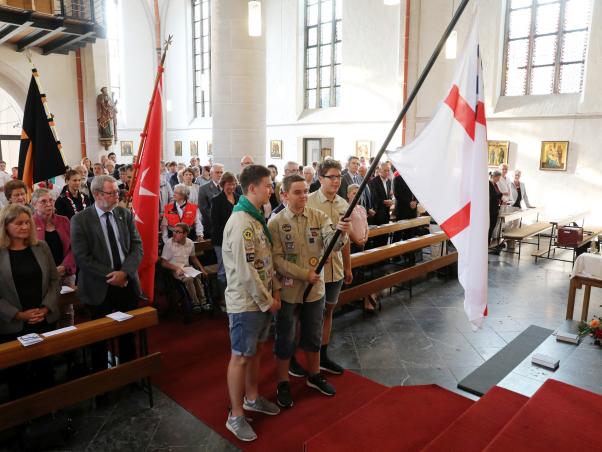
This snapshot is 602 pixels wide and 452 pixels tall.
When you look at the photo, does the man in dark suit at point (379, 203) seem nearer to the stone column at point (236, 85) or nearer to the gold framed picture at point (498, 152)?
the stone column at point (236, 85)

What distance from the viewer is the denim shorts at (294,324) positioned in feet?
11.7

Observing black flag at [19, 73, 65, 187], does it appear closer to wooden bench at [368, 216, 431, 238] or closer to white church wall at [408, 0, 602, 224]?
wooden bench at [368, 216, 431, 238]

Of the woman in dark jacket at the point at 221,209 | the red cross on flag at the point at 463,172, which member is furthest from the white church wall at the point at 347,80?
the red cross on flag at the point at 463,172

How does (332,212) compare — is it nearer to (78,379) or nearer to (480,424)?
(480,424)

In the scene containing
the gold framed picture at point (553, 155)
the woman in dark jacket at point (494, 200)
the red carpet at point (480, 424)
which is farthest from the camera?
the gold framed picture at point (553, 155)

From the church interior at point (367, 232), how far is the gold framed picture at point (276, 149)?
11cm

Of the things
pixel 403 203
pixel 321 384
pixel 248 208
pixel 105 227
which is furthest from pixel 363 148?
pixel 248 208

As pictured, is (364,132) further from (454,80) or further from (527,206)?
(454,80)

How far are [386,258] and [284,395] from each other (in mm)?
3016

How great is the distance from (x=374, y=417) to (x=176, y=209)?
3908 mm

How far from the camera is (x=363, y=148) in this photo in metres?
15.2

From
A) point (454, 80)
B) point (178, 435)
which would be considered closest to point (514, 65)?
point (454, 80)

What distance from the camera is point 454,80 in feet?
8.82

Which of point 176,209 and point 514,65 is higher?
point 514,65
